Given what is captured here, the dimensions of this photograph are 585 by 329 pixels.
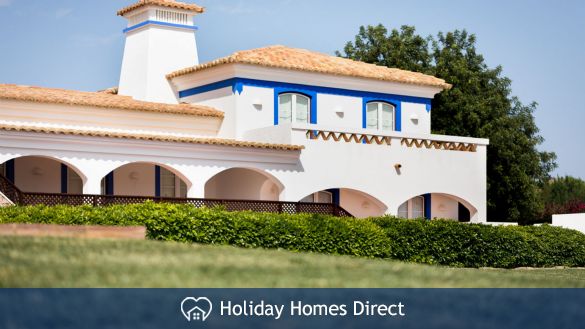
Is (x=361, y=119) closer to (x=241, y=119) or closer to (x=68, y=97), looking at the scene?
(x=241, y=119)

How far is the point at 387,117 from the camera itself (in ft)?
120

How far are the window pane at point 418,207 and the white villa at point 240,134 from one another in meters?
0.04

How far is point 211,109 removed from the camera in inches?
1326

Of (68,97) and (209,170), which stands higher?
(68,97)

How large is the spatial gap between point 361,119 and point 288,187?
5.74 meters

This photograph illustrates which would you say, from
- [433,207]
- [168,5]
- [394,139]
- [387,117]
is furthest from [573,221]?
[168,5]

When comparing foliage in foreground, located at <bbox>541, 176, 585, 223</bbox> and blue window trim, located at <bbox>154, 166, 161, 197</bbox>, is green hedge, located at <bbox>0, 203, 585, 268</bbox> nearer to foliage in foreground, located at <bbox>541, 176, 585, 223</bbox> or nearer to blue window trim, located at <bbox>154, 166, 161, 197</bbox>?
blue window trim, located at <bbox>154, 166, 161, 197</bbox>

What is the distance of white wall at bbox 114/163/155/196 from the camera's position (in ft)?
102

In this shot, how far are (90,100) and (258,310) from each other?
22662 millimetres

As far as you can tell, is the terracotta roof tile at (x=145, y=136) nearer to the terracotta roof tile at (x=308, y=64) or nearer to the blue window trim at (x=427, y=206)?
the terracotta roof tile at (x=308, y=64)

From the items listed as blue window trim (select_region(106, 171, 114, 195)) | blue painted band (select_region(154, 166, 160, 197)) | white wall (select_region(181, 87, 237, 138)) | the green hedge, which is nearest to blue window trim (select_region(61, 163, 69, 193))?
blue window trim (select_region(106, 171, 114, 195))

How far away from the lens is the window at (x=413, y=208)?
3597 centimetres

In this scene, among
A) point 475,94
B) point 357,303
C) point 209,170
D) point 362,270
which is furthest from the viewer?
point 475,94

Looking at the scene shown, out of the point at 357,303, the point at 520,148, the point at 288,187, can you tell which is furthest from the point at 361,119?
the point at 357,303
